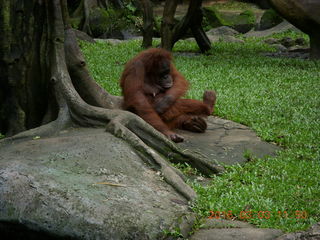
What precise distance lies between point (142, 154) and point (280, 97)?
A: 4.04 metres

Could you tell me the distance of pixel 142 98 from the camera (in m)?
5.74

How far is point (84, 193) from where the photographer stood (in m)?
3.67

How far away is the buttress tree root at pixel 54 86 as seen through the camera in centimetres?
495

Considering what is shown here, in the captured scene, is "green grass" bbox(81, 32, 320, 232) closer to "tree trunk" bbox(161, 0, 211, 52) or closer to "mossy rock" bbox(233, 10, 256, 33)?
"tree trunk" bbox(161, 0, 211, 52)

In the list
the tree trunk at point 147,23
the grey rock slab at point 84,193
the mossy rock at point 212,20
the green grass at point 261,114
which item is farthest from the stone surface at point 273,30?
the grey rock slab at point 84,193

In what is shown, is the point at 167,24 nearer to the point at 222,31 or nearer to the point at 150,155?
the point at 222,31

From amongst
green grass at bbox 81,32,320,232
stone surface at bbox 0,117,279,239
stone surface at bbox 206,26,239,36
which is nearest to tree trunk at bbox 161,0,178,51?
green grass at bbox 81,32,320,232

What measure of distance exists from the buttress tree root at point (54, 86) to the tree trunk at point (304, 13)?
6.49 m

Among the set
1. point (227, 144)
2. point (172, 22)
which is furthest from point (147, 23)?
point (227, 144)

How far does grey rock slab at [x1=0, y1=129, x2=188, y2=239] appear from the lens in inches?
136

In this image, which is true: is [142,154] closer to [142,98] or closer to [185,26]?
[142,98]

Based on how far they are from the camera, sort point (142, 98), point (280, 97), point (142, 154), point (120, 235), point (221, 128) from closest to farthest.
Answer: point (120, 235), point (142, 154), point (142, 98), point (221, 128), point (280, 97)

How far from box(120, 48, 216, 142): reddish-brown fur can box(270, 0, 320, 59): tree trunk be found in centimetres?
535

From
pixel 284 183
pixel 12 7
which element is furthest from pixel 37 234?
pixel 12 7
